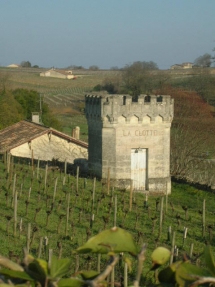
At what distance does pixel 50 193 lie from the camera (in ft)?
59.2

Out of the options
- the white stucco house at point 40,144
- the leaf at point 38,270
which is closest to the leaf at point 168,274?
the leaf at point 38,270

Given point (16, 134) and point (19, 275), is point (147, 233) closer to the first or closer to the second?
point (19, 275)

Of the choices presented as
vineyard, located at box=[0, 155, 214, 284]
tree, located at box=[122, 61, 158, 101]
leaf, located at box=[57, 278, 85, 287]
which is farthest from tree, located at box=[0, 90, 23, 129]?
leaf, located at box=[57, 278, 85, 287]

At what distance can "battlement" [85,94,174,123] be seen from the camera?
21.5 metres

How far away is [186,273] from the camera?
2.28 meters

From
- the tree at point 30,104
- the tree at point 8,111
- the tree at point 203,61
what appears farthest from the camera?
the tree at point 203,61

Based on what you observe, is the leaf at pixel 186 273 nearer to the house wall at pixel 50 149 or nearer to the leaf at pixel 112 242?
the leaf at pixel 112 242

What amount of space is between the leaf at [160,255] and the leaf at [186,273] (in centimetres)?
10

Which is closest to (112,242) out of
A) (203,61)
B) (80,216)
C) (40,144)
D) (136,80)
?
(80,216)

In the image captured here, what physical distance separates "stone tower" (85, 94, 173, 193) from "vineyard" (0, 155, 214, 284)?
2.35 ft

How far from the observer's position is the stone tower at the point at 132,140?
21531mm

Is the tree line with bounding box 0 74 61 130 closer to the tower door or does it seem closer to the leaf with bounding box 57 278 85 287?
the tower door

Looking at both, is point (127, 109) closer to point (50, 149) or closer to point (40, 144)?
point (40, 144)

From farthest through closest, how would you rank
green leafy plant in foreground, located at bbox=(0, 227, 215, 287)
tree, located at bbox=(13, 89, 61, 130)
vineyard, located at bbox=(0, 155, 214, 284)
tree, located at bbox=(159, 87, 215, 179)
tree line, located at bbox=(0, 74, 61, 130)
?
1. tree, located at bbox=(13, 89, 61, 130)
2. tree line, located at bbox=(0, 74, 61, 130)
3. tree, located at bbox=(159, 87, 215, 179)
4. vineyard, located at bbox=(0, 155, 214, 284)
5. green leafy plant in foreground, located at bbox=(0, 227, 215, 287)
